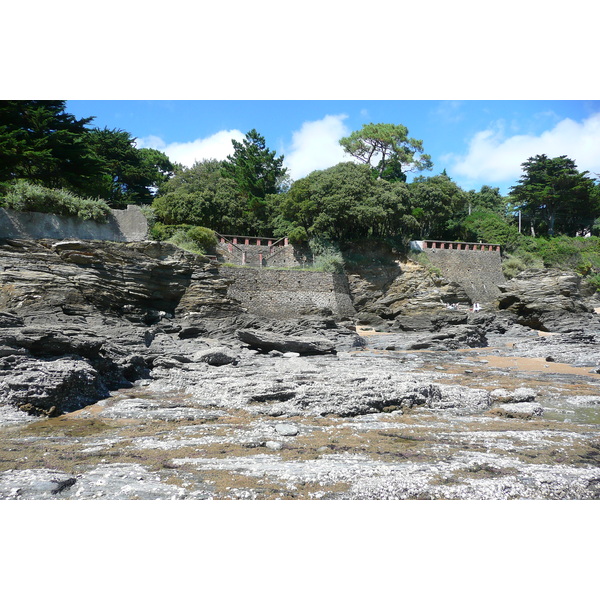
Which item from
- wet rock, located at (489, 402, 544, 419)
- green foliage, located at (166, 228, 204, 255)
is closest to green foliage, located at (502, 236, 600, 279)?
green foliage, located at (166, 228, 204, 255)

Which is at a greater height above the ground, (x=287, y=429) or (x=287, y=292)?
(x=287, y=292)

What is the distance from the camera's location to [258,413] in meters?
5.64

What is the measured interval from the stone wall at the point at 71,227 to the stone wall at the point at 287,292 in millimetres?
4341

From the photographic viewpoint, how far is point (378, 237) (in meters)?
26.9

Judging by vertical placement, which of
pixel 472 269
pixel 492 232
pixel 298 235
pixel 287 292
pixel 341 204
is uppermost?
pixel 341 204

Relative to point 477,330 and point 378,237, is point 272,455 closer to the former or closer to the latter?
point 477,330

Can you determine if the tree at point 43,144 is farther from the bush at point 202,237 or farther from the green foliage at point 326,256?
the green foliage at point 326,256

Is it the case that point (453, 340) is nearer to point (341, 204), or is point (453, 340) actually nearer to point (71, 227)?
point (341, 204)

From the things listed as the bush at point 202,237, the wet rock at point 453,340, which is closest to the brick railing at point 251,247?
the bush at point 202,237

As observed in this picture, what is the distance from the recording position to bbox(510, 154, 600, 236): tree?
1214 inches

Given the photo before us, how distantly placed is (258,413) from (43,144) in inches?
606

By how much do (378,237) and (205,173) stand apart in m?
13.4

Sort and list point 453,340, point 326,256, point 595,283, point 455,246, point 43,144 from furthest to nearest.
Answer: point 595,283 < point 455,246 < point 326,256 < point 43,144 < point 453,340

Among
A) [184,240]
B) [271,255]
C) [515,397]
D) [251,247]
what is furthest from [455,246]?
[515,397]
